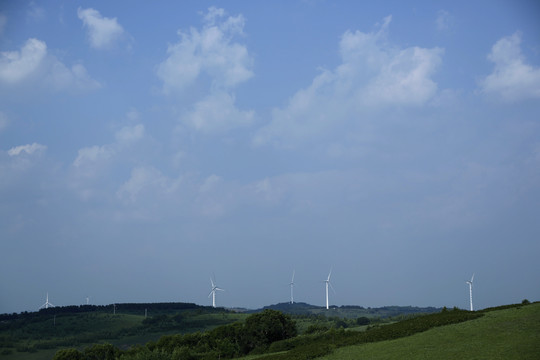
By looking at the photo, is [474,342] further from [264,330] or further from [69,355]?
[69,355]

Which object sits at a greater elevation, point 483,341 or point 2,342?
point 483,341

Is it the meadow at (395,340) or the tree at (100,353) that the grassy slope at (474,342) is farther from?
the tree at (100,353)

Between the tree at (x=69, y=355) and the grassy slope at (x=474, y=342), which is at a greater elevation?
the grassy slope at (x=474, y=342)

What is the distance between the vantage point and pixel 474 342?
48875mm

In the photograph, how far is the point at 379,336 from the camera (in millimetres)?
61562

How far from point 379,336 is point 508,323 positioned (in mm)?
14905

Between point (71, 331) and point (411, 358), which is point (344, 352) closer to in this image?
point (411, 358)

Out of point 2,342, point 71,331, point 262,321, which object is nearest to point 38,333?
point 71,331

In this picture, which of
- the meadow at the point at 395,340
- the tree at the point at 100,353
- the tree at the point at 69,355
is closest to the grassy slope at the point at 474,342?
the meadow at the point at 395,340

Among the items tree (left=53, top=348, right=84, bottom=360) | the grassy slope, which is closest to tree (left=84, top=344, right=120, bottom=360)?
tree (left=53, top=348, right=84, bottom=360)

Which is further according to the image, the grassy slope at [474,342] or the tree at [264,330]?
the tree at [264,330]

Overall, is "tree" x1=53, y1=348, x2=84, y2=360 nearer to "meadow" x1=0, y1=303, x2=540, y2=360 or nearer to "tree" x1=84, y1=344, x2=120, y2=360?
"meadow" x1=0, y1=303, x2=540, y2=360

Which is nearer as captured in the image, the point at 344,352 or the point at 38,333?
the point at 344,352

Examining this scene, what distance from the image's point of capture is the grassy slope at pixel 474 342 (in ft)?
147
